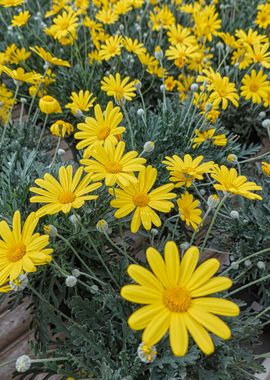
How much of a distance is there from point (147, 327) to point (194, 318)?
0.27 feet

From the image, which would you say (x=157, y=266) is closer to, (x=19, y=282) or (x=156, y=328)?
→ (x=156, y=328)

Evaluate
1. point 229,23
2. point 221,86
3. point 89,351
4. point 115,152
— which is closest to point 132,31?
point 229,23

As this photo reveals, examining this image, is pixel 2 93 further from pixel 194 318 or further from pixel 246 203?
pixel 194 318

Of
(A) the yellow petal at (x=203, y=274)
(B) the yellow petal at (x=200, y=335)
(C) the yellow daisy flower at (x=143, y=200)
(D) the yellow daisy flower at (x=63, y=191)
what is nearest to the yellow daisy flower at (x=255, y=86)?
(C) the yellow daisy flower at (x=143, y=200)

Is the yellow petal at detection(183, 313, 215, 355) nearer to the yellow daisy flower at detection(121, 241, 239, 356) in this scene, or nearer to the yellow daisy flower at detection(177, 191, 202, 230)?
the yellow daisy flower at detection(121, 241, 239, 356)

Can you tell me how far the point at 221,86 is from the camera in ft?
4.36

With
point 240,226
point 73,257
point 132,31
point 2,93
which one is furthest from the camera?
point 132,31

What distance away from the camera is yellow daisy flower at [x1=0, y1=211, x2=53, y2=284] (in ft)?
2.41

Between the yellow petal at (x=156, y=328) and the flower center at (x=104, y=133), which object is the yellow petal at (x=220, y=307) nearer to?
the yellow petal at (x=156, y=328)

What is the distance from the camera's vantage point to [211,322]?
0.59 metres

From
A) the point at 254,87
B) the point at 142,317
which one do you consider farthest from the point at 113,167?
the point at 254,87

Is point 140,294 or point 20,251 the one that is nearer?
point 140,294

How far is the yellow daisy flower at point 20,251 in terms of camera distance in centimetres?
73

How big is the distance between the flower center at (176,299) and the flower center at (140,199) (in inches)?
10.5
